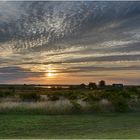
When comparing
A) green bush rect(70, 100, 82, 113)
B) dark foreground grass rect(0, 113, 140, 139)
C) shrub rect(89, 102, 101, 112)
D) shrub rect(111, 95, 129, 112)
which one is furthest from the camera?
shrub rect(111, 95, 129, 112)

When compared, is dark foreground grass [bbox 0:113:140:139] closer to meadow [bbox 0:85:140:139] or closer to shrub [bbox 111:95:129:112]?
meadow [bbox 0:85:140:139]

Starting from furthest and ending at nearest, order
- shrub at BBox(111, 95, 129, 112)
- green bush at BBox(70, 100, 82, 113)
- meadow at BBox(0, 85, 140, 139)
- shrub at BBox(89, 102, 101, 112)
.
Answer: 1. shrub at BBox(111, 95, 129, 112)
2. shrub at BBox(89, 102, 101, 112)
3. green bush at BBox(70, 100, 82, 113)
4. meadow at BBox(0, 85, 140, 139)

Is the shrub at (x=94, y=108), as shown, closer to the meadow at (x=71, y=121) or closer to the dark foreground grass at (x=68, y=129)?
the meadow at (x=71, y=121)

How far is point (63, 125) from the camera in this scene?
18.0 metres

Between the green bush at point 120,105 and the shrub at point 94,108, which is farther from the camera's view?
the green bush at point 120,105

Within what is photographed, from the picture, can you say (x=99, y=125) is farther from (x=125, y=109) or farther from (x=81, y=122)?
(x=125, y=109)

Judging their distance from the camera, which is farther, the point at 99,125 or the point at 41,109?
the point at 41,109

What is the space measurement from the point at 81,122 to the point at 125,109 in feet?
24.8

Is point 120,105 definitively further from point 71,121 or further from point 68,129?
point 68,129

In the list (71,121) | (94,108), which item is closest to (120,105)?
(94,108)

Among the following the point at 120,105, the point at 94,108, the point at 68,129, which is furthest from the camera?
the point at 120,105

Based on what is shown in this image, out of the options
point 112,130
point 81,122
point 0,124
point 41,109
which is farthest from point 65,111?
point 112,130

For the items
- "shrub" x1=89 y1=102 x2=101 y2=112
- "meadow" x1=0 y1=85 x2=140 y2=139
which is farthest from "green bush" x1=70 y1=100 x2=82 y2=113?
"shrub" x1=89 y1=102 x2=101 y2=112

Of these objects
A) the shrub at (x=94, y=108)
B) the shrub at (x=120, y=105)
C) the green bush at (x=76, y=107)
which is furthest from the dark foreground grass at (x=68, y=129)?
the shrub at (x=120, y=105)
